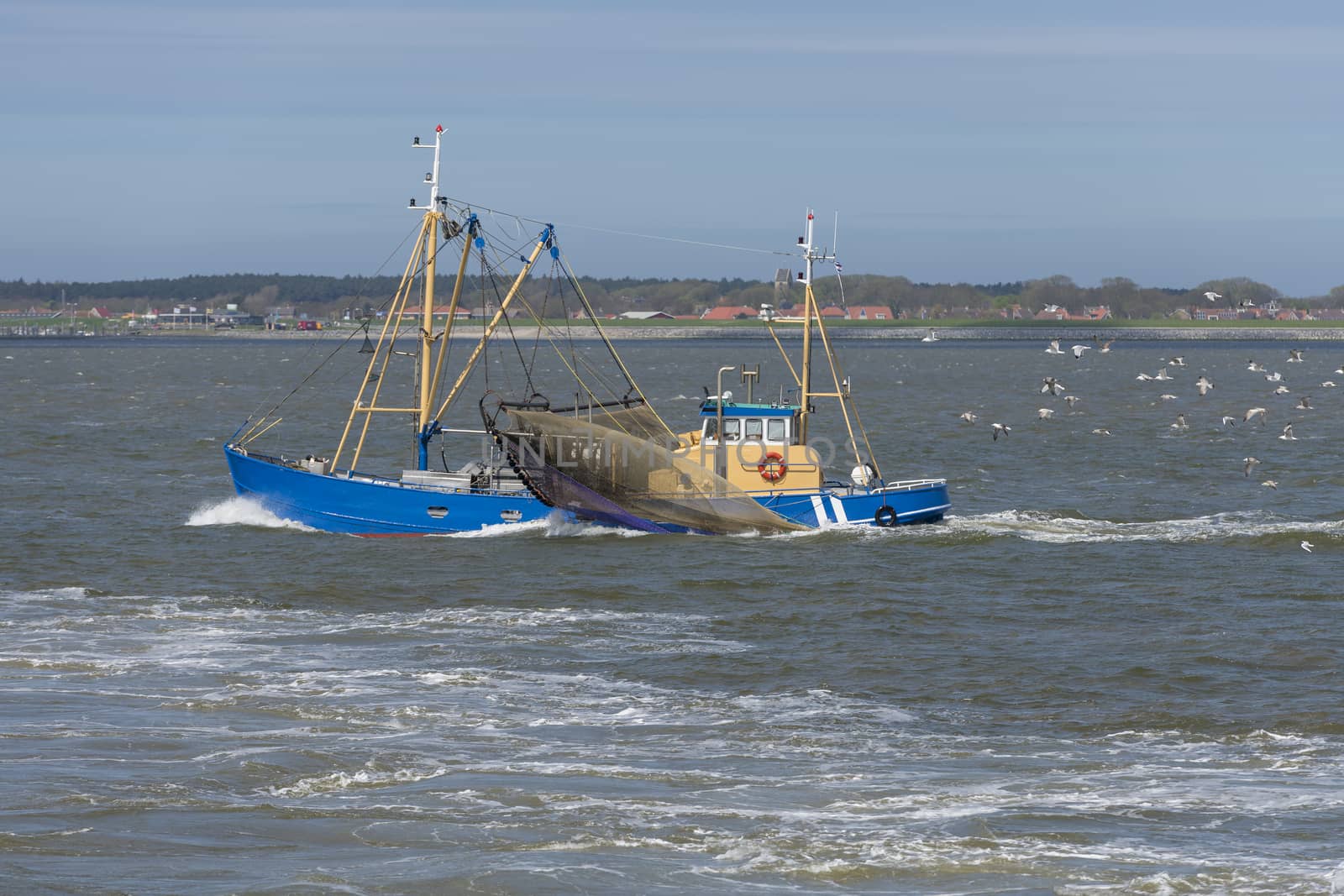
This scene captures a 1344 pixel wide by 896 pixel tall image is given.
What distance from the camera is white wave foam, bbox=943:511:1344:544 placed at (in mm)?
39844

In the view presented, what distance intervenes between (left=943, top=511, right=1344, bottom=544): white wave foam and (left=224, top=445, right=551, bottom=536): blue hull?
10238 millimetres

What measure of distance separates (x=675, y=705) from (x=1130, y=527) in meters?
21.7

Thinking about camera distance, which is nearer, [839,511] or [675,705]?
[675,705]

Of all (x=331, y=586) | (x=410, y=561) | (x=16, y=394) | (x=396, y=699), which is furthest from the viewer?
(x=16, y=394)

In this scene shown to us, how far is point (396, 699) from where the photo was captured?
74.2 feet

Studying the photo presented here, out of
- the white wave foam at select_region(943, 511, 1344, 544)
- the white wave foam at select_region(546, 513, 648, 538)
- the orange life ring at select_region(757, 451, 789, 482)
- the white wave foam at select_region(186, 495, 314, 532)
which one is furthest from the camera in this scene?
the white wave foam at select_region(186, 495, 314, 532)

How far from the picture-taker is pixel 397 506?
39.2 meters

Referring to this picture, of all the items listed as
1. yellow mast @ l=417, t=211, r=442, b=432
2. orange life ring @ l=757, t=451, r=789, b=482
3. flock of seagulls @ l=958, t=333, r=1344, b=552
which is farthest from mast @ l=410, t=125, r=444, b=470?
flock of seagulls @ l=958, t=333, r=1344, b=552

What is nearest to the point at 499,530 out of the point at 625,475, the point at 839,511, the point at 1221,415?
the point at 625,475

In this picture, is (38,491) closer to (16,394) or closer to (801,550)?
(801,550)

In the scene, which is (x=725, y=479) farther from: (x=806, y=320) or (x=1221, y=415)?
(x=1221, y=415)

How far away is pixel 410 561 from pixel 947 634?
40.7ft

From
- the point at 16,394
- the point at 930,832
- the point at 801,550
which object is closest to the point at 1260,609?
the point at 801,550

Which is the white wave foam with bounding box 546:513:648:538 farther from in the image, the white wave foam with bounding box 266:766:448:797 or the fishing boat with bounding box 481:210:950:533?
the white wave foam with bounding box 266:766:448:797
